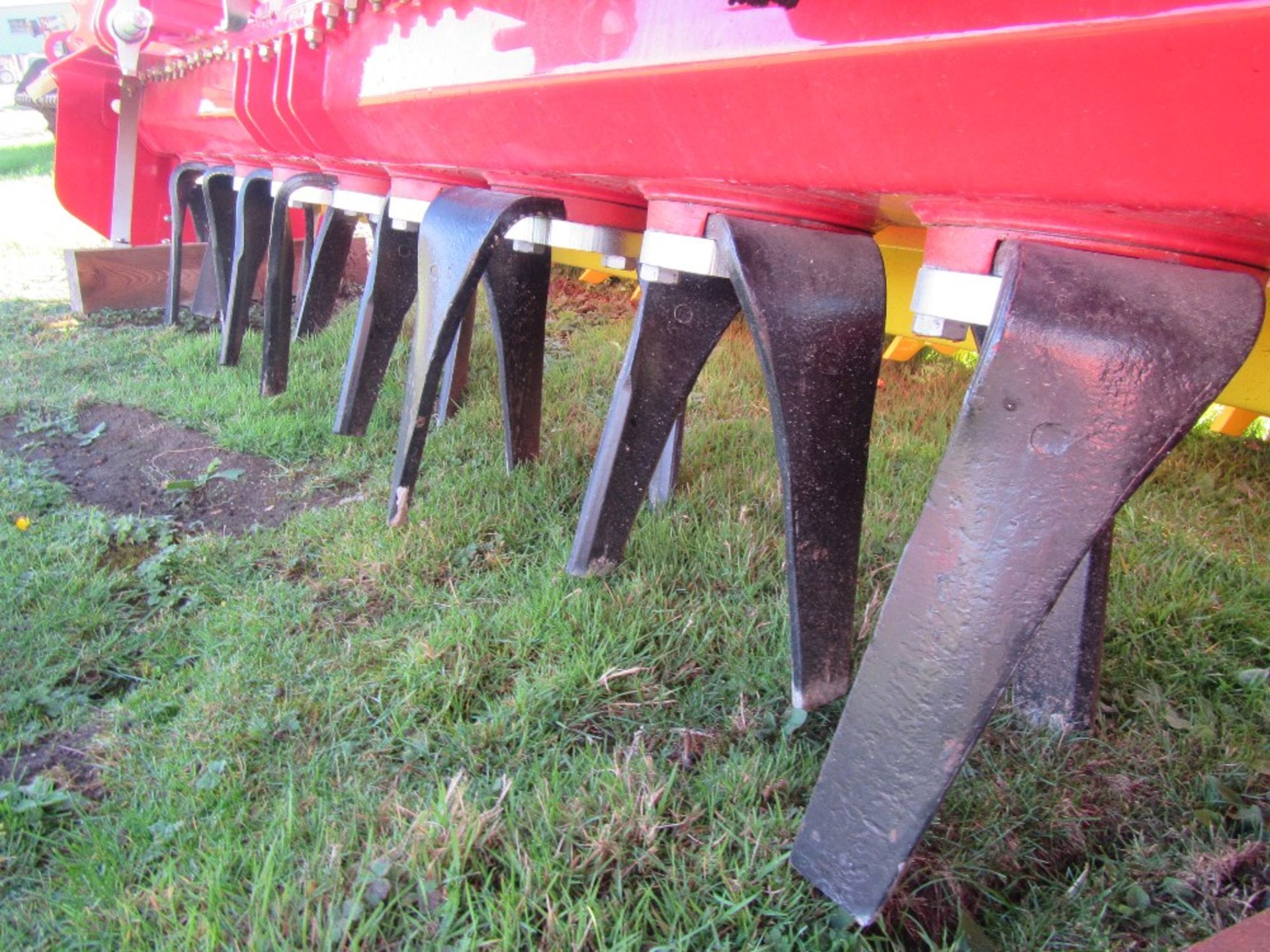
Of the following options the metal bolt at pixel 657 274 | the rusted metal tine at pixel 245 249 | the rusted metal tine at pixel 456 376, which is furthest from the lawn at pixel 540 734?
the rusted metal tine at pixel 245 249

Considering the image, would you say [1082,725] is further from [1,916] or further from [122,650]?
[122,650]

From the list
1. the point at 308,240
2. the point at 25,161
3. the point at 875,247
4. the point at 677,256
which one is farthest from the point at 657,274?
the point at 25,161

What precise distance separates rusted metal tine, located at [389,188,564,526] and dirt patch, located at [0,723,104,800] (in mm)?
713

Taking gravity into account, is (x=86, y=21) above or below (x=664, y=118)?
above

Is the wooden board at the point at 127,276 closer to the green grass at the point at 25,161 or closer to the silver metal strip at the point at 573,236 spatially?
the silver metal strip at the point at 573,236

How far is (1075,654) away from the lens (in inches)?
50.3

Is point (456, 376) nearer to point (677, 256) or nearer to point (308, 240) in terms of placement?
point (308, 240)

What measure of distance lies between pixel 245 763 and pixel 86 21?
148 inches

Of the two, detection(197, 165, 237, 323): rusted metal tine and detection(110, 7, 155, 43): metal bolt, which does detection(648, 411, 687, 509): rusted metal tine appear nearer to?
detection(197, 165, 237, 323): rusted metal tine

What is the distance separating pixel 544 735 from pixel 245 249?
2.46 meters

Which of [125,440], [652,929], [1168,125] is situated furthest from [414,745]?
[125,440]

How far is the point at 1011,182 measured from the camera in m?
0.84

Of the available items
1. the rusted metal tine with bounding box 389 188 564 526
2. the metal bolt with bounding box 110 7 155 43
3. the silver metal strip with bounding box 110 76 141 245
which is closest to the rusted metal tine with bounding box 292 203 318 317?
the metal bolt with bounding box 110 7 155 43

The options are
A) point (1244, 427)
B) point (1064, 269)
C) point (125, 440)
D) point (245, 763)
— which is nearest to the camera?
point (1064, 269)
